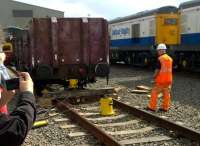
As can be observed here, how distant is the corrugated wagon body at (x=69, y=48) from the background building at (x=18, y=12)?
31045mm

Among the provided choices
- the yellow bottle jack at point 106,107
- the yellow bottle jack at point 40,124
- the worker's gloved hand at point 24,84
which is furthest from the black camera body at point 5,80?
the yellow bottle jack at point 106,107

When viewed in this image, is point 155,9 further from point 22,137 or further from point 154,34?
point 22,137

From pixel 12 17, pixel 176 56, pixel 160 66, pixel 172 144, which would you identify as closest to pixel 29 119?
pixel 172 144

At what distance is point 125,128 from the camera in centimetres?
869

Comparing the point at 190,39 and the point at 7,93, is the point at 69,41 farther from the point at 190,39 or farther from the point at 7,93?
the point at 7,93

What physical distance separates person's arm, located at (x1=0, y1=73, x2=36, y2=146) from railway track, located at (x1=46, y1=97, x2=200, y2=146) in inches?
165

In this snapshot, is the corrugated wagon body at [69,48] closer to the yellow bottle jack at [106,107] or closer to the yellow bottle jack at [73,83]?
the yellow bottle jack at [73,83]

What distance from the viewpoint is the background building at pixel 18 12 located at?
147 feet

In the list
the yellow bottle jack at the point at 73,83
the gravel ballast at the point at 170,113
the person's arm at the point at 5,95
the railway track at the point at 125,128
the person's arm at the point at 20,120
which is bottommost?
the gravel ballast at the point at 170,113

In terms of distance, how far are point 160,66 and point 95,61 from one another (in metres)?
3.17

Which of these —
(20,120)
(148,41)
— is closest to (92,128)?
(20,120)

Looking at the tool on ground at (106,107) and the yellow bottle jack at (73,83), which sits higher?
the yellow bottle jack at (73,83)

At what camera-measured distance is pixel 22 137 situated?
2332 mm

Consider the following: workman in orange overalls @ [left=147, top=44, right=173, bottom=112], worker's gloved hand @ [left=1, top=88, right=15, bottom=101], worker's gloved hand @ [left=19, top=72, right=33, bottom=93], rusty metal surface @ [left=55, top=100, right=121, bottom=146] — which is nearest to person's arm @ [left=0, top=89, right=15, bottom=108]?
worker's gloved hand @ [left=1, top=88, right=15, bottom=101]
